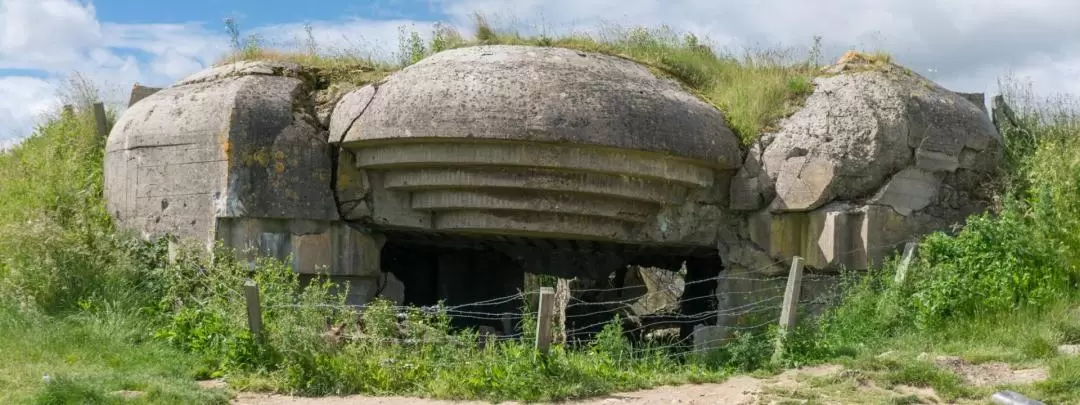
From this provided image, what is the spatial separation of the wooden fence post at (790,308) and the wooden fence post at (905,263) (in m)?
1.11

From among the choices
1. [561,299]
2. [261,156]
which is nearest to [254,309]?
[261,156]

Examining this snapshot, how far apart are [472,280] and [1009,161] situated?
5.25m

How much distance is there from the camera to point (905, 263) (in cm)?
836

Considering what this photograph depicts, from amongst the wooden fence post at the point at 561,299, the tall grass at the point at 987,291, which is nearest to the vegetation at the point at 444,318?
the tall grass at the point at 987,291

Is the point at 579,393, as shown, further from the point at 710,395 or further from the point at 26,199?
the point at 26,199

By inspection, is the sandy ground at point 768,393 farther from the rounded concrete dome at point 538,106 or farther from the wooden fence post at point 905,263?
the rounded concrete dome at point 538,106

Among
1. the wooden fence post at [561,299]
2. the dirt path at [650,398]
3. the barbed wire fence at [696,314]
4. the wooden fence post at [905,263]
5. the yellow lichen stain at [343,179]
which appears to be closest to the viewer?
the dirt path at [650,398]

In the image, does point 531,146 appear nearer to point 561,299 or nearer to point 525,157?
point 525,157

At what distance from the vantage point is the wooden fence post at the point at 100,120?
1064 centimetres

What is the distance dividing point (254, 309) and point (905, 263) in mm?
4730

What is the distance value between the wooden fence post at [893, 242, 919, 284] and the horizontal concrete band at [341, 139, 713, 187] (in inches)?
69.6

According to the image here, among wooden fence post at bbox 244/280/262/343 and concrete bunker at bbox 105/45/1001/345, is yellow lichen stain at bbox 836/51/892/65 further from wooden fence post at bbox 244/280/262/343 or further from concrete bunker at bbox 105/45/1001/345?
wooden fence post at bbox 244/280/262/343

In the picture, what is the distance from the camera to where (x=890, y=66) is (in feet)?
31.3

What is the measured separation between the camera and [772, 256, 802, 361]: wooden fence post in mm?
7488
